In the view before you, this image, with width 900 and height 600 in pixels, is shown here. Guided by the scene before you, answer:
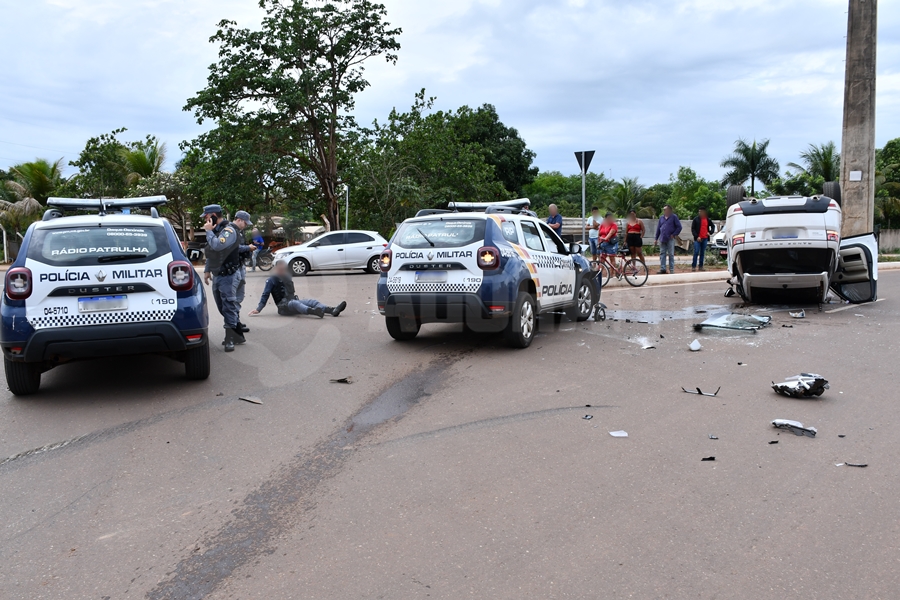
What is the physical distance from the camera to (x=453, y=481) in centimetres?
462

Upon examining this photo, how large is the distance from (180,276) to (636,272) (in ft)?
40.4

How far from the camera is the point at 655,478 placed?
464 centimetres

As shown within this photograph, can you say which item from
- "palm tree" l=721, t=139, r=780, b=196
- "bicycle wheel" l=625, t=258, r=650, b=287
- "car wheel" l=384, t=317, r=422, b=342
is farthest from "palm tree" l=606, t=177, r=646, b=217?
"car wheel" l=384, t=317, r=422, b=342

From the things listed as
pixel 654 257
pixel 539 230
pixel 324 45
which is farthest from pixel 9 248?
pixel 539 230

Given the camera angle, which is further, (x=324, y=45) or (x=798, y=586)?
(x=324, y=45)

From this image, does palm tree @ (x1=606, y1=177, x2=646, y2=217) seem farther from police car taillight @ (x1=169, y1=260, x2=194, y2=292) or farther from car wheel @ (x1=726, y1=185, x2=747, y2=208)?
police car taillight @ (x1=169, y1=260, x2=194, y2=292)

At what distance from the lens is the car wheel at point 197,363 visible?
23.9ft

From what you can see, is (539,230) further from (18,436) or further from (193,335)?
(18,436)

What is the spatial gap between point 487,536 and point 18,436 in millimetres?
3995

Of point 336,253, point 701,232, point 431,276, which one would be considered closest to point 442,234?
point 431,276

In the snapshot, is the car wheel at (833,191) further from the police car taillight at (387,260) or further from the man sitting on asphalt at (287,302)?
the police car taillight at (387,260)

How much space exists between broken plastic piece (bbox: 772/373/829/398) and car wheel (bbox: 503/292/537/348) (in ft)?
10.1

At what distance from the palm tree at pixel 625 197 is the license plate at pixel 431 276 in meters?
51.7

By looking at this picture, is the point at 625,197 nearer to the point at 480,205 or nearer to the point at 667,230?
the point at 667,230
